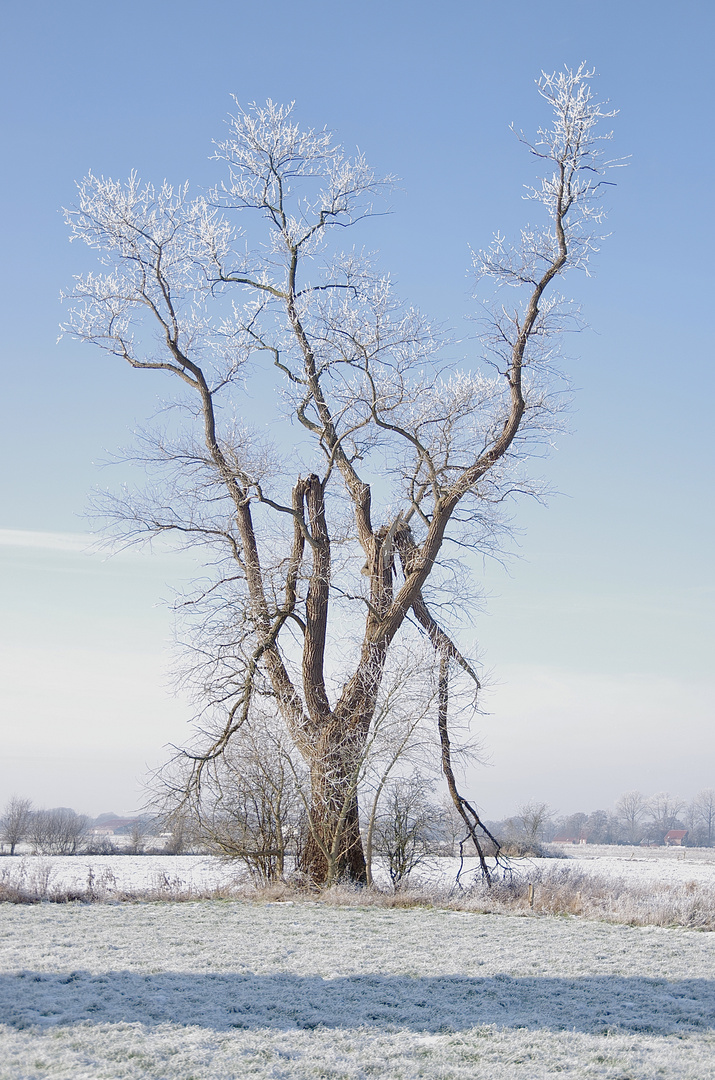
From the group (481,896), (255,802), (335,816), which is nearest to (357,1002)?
(481,896)

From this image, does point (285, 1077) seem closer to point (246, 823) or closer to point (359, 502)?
point (246, 823)

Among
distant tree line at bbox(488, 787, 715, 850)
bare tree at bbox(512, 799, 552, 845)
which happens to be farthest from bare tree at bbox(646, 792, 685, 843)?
bare tree at bbox(512, 799, 552, 845)

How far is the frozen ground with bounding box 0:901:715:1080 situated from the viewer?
5461 mm

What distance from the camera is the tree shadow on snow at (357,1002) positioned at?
20.9 ft

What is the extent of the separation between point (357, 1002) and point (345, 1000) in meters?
0.12

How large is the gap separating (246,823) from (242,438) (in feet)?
24.3

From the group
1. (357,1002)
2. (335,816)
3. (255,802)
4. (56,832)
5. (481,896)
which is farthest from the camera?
(56,832)

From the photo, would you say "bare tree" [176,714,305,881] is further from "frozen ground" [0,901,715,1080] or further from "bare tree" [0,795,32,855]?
"bare tree" [0,795,32,855]

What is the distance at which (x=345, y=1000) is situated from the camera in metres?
7.04

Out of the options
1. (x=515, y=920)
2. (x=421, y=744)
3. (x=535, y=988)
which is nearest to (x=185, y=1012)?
(x=535, y=988)

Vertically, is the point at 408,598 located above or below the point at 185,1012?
above

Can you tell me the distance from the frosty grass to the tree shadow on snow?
0.02 meters

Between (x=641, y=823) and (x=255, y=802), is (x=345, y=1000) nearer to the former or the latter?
(x=255, y=802)

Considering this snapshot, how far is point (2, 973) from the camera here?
7512 millimetres
